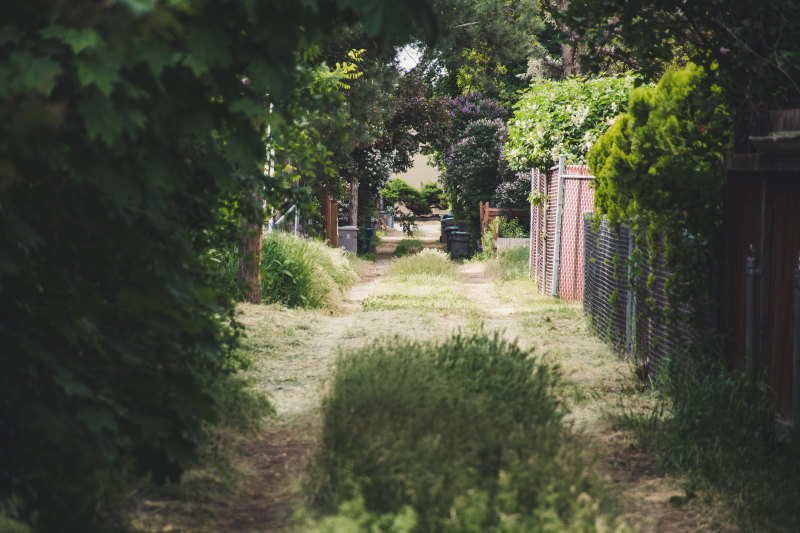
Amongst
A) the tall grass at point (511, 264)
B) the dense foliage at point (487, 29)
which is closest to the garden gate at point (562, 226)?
the tall grass at point (511, 264)

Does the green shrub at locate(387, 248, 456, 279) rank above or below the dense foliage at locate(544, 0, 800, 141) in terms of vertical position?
below

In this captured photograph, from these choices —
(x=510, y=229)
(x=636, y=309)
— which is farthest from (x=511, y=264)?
(x=636, y=309)

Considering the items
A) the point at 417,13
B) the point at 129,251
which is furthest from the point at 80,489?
the point at 417,13

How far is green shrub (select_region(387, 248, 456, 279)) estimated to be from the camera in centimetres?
1625

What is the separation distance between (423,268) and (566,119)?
4.74 metres

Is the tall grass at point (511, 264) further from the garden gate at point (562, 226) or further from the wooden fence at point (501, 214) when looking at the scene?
the wooden fence at point (501, 214)

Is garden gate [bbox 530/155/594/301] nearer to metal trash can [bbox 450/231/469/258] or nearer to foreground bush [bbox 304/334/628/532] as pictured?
foreground bush [bbox 304/334/628/532]

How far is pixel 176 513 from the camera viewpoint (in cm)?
395

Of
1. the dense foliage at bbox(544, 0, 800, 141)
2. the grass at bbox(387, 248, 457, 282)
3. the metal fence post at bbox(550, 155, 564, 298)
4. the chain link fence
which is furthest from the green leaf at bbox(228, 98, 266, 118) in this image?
the grass at bbox(387, 248, 457, 282)

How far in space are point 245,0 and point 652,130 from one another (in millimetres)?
4442

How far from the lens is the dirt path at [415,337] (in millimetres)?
4277

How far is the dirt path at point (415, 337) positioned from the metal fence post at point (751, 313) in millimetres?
929

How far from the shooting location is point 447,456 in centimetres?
378

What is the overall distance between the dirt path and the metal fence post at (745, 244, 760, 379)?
0.93 metres
